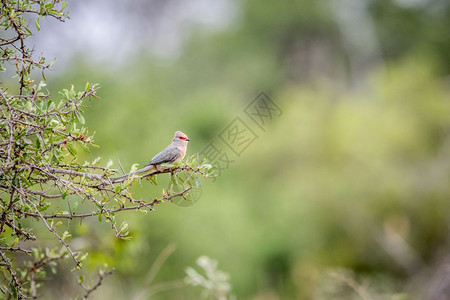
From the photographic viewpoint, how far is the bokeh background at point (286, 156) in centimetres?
1123

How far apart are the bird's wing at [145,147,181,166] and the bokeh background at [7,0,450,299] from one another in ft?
7.21

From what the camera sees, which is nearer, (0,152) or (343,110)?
(0,152)

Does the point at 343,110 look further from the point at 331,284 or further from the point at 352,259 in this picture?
the point at 331,284

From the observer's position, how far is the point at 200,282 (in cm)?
538

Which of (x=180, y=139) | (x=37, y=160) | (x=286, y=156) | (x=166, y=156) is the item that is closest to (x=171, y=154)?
(x=166, y=156)

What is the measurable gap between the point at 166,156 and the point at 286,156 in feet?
47.7

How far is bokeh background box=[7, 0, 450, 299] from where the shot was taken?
36.9 feet

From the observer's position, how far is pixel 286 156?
709 inches

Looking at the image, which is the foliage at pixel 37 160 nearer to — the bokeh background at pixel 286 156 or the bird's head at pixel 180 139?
the bird's head at pixel 180 139

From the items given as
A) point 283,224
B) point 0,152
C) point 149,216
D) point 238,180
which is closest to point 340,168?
point 283,224

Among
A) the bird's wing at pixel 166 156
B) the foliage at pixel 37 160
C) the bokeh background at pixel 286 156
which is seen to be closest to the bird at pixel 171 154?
the bird's wing at pixel 166 156

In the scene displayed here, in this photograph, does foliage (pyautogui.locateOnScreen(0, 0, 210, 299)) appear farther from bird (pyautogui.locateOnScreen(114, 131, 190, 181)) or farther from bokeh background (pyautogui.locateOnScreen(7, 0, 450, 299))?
bokeh background (pyautogui.locateOnScreen(7, 0, 450, 299))

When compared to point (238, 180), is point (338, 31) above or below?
above

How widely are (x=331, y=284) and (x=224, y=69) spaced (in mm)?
18064
